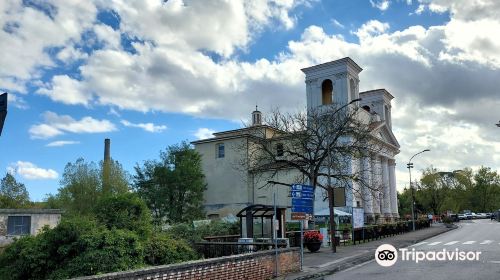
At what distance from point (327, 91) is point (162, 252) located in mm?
50566

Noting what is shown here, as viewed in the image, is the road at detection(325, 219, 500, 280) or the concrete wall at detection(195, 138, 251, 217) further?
the concrete wall at detection(195, 138, 251, 217)

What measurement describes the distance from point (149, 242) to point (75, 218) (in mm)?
2331

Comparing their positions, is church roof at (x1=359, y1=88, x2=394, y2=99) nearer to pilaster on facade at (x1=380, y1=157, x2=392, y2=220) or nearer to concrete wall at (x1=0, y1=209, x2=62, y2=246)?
pilaster on facade at (x1=380, y1=157, x2=392, y2=220)

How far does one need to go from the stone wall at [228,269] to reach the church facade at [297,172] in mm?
38718

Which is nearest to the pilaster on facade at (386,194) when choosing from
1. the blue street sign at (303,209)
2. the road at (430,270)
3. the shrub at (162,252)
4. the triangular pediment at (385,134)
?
the triangular pediment at (385,134)

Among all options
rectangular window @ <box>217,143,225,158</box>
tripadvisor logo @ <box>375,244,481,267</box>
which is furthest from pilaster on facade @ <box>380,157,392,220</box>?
tripadvisor logo @ <box>375,244,481,267</box>

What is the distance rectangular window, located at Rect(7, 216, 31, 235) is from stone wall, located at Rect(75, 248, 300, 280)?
1713 centimetres

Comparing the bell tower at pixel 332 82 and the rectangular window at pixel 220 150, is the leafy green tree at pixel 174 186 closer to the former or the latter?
the rectangular window at pixel 220 150

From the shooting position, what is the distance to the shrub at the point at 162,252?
46.6ft

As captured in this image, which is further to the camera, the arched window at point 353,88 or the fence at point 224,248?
the arched window at point 353,88

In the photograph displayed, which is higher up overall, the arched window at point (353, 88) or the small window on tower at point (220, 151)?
the arched window at point (353, 88)

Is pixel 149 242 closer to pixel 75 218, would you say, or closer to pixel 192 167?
pixel 75 218

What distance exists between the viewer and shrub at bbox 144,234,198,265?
14.2 meters

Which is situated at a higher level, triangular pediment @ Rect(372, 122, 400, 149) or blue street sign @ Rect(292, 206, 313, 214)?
triangular pediment @ Rect(372, 122, 400, 149)
